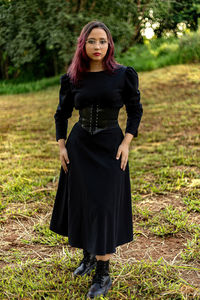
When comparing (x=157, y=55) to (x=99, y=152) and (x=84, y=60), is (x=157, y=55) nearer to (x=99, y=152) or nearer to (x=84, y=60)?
(x=84, y=60)

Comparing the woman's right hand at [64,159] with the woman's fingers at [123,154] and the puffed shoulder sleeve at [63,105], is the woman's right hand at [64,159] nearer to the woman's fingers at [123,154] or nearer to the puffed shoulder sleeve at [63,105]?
the puffed shoulder sleeve at [63,105]

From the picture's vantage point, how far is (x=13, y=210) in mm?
3297

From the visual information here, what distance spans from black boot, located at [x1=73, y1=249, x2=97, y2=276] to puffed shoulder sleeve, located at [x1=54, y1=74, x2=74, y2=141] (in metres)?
0.78

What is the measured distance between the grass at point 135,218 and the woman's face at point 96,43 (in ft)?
4.45

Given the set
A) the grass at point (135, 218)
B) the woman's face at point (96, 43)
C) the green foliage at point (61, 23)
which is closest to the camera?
the woman's face at point (96, 43)

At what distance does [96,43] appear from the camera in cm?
196

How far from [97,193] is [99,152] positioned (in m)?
0.23

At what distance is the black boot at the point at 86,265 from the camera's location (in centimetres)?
227

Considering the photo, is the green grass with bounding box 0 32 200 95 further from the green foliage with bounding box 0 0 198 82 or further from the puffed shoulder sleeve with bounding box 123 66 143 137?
the puffed shoulder sleeve with bounding box 123 66 143 137

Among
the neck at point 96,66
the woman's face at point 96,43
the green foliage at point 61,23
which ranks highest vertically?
the green foliage at point 61,23

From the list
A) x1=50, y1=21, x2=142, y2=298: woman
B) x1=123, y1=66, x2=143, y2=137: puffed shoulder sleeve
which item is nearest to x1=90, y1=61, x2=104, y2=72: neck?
x1=50, y1=21, x2=142, y2=298: woman

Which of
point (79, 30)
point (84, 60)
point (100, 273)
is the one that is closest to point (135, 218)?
point (100, 273)

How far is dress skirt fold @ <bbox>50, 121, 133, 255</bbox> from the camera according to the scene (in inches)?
77.0

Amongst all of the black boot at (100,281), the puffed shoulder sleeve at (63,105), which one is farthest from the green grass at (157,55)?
the black boot at (100,281)
